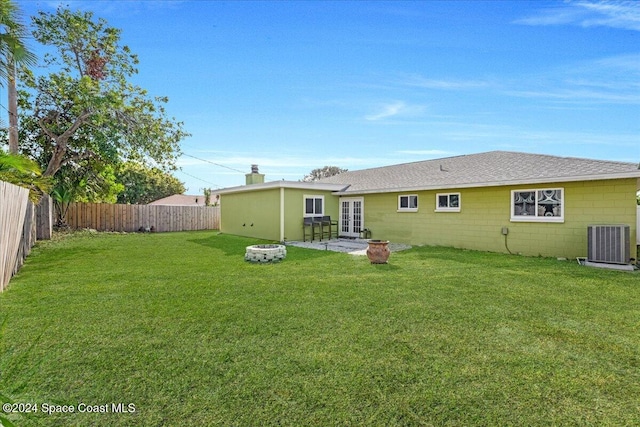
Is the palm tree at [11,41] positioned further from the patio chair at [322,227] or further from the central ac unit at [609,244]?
the central ac unit at [609,244]

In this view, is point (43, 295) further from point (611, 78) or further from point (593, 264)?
point (611, 78)

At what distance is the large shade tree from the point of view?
13070mm

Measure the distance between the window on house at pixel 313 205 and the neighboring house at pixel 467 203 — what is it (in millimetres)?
42

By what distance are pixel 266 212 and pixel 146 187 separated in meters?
32.9

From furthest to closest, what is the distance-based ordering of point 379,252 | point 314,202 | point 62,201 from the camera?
1. point 62,201
2. point 314,202
3. point 379,252

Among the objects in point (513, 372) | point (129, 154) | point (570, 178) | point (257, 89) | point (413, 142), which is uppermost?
point (257, 89)

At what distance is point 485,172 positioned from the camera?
34.4ft

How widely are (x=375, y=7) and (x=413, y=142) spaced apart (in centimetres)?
1011

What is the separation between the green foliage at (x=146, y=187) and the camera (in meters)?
36.0

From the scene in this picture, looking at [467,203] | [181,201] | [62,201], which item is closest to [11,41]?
[467,203]

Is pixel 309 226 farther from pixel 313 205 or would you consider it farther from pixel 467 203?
pixel 467 203

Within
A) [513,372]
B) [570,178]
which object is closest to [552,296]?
[513,372]

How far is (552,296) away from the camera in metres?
4.92

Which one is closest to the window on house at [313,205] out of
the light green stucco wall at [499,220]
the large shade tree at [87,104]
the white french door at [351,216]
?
the white french door at [351,216]
